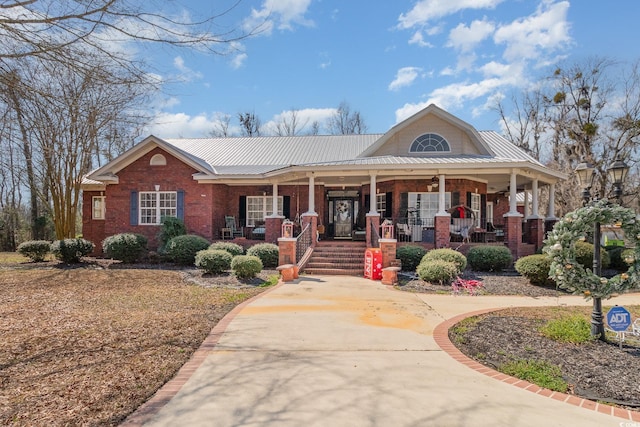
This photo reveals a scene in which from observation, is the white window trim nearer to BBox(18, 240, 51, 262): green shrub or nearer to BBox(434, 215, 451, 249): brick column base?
BBox(18, 240, 51, 262): green shrub

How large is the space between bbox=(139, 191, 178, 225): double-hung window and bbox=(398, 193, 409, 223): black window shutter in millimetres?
10111

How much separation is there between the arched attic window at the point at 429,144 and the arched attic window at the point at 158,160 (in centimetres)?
1122

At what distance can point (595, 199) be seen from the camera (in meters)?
6.76

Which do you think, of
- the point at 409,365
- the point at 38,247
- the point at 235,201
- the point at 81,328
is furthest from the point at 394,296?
the point at 38,247

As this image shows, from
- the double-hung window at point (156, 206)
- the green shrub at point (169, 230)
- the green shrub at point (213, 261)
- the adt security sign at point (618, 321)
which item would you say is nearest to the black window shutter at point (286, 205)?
the green shrub at point (169, 230)

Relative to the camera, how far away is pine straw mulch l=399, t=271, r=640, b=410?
415 centimetres

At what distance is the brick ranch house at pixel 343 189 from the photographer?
14594mm

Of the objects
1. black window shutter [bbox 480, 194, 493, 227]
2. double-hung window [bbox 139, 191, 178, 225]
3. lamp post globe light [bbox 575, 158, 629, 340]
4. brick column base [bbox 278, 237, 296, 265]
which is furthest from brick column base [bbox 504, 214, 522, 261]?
double-hung window [bbox 139, 191, 178, 225]

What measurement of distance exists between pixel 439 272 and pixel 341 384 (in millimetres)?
7527

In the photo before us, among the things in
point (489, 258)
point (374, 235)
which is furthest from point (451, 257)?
point (374, 235)

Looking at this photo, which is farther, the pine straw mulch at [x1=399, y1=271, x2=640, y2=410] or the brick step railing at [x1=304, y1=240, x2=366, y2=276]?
the brick step railing at [x1=304, y1=240, x2=366, y2=276]

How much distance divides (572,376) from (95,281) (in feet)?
39.8

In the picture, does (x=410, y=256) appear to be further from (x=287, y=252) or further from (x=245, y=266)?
(x=245, y=266)

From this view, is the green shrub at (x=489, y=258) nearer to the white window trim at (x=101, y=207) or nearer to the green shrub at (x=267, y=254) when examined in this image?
the green shrub at (x=267, y=254)
